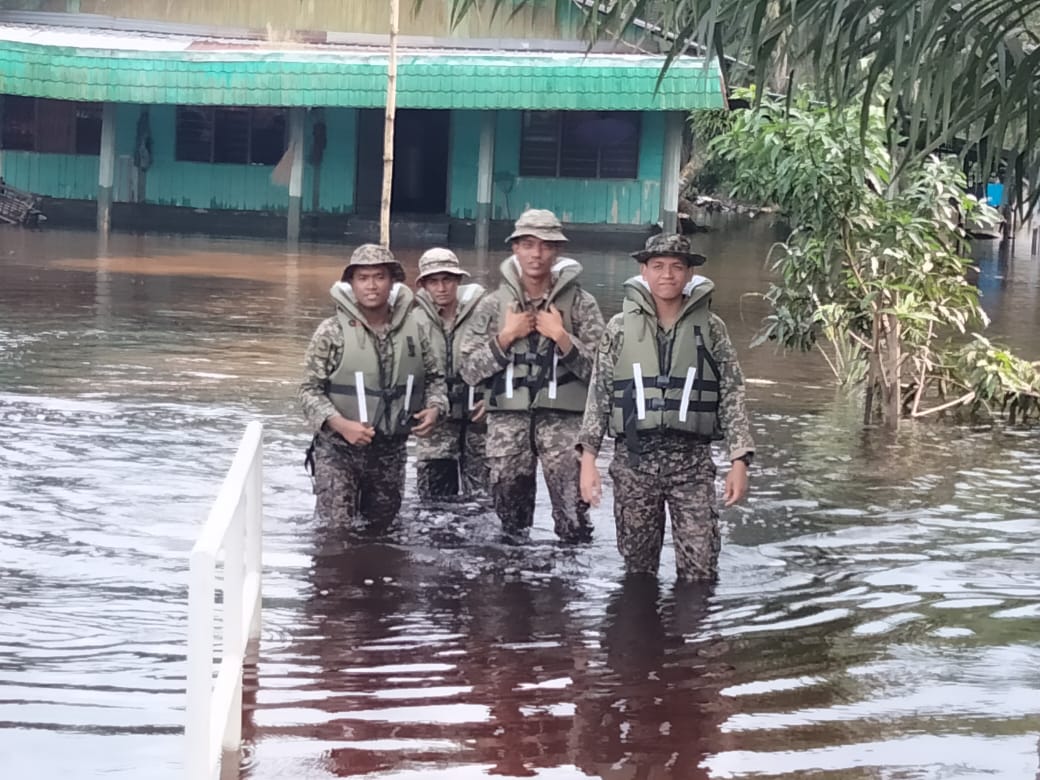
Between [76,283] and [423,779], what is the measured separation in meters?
16.9

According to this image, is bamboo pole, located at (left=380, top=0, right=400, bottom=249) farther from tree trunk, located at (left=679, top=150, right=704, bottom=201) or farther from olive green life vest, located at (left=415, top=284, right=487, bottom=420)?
tree trunk, located at (left=679, top=150, right=704, bottom=201)

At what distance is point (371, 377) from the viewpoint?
861 cm

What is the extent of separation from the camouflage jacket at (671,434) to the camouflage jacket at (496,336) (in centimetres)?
65

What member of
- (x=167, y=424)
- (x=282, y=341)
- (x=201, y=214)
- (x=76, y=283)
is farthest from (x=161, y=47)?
(x=167, y=424)

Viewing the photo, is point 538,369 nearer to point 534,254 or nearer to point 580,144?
point 534,254

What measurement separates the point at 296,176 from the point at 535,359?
70.9 ft

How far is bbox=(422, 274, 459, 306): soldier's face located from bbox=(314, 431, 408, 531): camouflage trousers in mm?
977

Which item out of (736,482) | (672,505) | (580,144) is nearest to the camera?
(736,482)

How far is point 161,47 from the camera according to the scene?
29719 millimetres

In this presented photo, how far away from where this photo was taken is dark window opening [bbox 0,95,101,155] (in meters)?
31.5

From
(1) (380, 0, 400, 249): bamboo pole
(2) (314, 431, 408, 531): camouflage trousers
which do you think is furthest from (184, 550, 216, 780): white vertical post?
(1) (380, 0, 400, 249): bamboo pole

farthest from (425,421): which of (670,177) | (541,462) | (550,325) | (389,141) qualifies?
(670,177)

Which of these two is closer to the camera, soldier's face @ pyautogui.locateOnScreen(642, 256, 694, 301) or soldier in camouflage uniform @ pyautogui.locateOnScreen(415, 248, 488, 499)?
soldier's face @ pyautogui.locateOnScreen(642, 256, 694, 301)

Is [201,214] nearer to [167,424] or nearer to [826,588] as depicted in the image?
[167,424]
